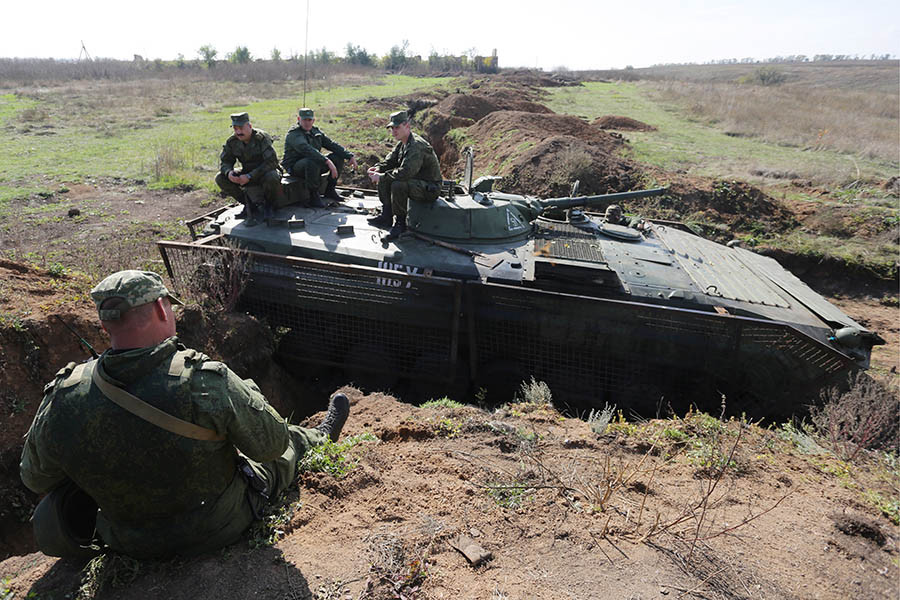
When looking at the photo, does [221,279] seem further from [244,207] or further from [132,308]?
[132,308]

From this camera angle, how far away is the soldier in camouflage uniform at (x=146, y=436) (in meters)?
2.49

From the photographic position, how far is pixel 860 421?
Answer: 492cm

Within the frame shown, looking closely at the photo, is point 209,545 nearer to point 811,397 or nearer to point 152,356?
point 152,356

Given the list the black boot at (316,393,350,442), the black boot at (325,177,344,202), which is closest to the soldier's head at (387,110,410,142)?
the black boot at (325,177,344,202)

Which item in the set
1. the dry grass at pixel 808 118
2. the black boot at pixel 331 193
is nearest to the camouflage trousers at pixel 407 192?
the black boot at pixel 331 193

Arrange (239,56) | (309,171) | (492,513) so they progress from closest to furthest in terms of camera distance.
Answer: (492,513)
(309,171)
(239,56)

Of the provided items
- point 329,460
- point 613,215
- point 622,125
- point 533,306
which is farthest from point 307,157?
point 622,125

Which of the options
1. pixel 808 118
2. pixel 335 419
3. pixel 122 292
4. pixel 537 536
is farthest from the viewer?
pixel 808 118

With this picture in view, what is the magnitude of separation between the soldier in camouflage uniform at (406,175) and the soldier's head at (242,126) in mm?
1767

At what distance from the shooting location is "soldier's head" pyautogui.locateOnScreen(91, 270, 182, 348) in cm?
243

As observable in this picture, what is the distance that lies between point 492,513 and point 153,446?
6.79 ft

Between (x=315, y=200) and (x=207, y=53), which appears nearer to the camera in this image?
(x=315, y=200)

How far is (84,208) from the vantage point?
1225 cm

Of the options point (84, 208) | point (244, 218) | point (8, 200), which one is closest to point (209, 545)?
point (244, 218)
